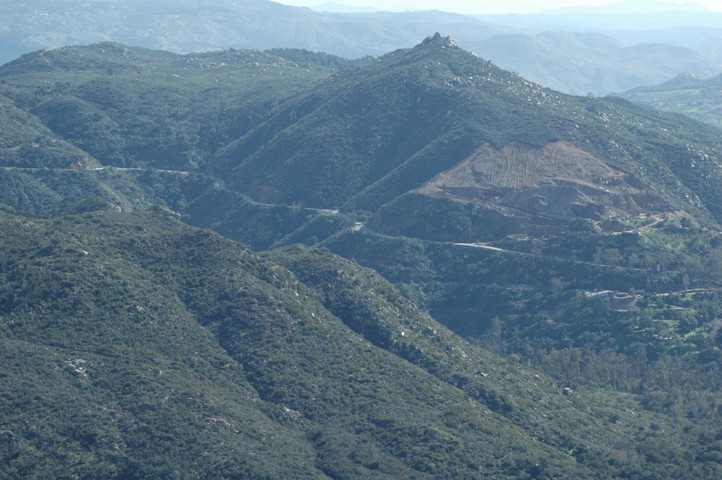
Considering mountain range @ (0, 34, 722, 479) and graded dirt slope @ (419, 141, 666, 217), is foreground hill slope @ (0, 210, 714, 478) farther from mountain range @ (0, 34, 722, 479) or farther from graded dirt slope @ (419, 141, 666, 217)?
graded dirt slope @ (419, 141, 666, 217)

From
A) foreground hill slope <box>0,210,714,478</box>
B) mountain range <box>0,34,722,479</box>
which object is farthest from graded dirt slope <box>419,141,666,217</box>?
foreground hill slope <box>0,210,714,478</box>

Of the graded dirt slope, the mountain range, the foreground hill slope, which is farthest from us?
the graded dirt slope

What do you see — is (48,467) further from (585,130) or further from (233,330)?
(585,130)

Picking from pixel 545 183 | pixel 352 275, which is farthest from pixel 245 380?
pixel 545 183

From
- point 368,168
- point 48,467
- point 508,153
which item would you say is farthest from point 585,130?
point 48,467

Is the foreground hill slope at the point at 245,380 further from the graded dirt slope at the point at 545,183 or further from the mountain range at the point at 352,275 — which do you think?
the graded dirt slope at the point at 545,183

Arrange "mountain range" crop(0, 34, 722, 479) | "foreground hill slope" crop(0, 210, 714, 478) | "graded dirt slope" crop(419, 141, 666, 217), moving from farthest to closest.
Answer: "graded dirt slope" crop(419, 141, 666, 217), "mountain range" crop(0, 34, 722, 479), "foreground hill slope" crop(0, 210, 714, 478)

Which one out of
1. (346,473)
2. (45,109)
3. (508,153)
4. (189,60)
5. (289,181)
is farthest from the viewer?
(189,60)
